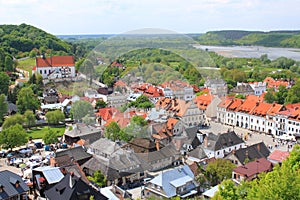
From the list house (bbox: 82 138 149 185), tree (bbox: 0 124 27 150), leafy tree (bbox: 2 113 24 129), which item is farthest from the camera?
leafy tree (bbox: 2 113 24 129)

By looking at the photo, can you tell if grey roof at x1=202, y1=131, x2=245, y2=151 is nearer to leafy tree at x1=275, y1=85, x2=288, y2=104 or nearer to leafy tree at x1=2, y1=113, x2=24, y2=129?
leafy tree at x1=2, y1=113, x2=24, y2=129

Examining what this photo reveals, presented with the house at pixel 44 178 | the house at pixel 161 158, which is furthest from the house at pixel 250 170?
the house at pixel 44 178

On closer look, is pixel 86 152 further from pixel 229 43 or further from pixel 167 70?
pixel 229 43

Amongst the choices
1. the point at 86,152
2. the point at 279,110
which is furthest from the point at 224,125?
the point at 86,152

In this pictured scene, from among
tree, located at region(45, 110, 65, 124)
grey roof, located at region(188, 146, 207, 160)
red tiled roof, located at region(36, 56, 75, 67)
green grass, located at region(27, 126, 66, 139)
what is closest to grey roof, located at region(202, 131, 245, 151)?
grey roof, located at region(188, 146, 207, 160)

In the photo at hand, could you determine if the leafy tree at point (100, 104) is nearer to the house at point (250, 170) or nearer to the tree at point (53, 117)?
the tree at point (53, 117)
